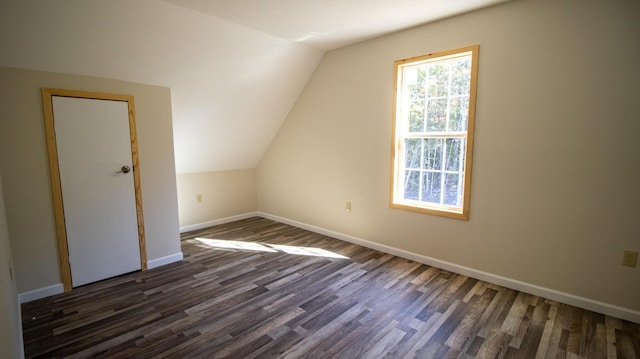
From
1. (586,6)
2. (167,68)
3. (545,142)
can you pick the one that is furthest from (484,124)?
(167,68)

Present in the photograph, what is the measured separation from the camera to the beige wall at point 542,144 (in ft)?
7.14

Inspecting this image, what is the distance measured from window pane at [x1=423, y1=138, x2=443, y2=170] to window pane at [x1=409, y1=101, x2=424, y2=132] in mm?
162

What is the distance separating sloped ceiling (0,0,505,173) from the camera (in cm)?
223

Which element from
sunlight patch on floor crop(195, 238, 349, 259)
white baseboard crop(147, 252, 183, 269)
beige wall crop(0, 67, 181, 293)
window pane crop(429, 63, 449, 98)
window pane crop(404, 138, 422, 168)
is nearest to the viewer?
beige wall crop(0, 67, 181, 293)

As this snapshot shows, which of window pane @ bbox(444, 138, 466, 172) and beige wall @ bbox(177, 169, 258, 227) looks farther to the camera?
beige wall @ bbox(177, 169, 258, 227)

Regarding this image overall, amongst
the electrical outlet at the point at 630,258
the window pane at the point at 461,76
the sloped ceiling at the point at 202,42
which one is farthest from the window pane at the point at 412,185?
the electrical outlet at the point at 630,258

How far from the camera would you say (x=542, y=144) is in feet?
8.09

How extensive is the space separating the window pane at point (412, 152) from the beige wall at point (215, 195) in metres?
2.83

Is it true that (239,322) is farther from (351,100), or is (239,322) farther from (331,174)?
(351,100)

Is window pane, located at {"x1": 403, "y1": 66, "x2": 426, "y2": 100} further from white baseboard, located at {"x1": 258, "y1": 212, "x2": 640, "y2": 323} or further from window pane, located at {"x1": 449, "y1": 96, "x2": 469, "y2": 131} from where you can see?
white baseboard, located at {"x1": 258, "y1": 212, "x2": 640, "y2": 323}

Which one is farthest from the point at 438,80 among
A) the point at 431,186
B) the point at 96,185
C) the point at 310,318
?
the point at 96,185

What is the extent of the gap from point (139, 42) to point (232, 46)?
0.83m

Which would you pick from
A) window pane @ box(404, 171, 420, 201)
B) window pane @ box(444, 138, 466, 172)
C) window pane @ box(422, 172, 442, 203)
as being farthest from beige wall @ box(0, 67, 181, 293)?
window pane @ box(444, 138, 466, 172)

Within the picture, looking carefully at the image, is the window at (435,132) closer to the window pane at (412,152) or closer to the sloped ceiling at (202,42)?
the window pane at (412,152)
